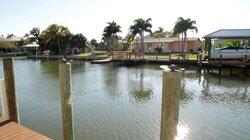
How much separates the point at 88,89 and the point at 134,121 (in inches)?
376

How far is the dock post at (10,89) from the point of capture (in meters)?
7.13

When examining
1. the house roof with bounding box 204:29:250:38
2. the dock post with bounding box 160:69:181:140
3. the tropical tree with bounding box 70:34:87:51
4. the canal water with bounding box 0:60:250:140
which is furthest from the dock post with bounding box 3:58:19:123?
the tropical tree with bounding box 70:34:87:51

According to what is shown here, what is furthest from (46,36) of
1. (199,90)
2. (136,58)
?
(199,90)

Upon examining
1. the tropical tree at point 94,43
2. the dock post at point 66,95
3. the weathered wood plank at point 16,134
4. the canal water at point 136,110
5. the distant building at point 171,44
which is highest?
the tropical tree at point 94,43

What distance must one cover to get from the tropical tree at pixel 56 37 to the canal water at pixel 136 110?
40196 millimetres

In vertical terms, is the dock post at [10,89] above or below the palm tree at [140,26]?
below

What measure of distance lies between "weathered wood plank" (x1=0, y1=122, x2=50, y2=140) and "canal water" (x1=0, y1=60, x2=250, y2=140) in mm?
3678

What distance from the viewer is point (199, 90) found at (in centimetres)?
2003

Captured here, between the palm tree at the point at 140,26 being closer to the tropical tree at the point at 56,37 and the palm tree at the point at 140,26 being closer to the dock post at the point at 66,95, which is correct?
the tropical tree at the point at 56,37

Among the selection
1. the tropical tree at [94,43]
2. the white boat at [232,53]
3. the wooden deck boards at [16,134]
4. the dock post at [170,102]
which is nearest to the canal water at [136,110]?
the wooden deck boards at [16,134]

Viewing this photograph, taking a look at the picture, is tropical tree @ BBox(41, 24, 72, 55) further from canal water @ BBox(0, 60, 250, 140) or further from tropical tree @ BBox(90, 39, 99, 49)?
canal water @ BBox(0, 60, 250, 140)

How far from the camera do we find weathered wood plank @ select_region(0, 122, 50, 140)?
632 cm

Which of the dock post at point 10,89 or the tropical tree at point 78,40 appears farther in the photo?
the tropical tree at point 78,40

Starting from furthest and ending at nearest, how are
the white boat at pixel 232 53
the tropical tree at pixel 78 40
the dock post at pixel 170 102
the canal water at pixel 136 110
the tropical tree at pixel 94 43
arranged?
the tropical tree at pixel 94 43, the tropical tree at pixel 78 40, the white boat at pixel 232 53, the canal water at pixel 136 110, the dock post at pixel 170 102
